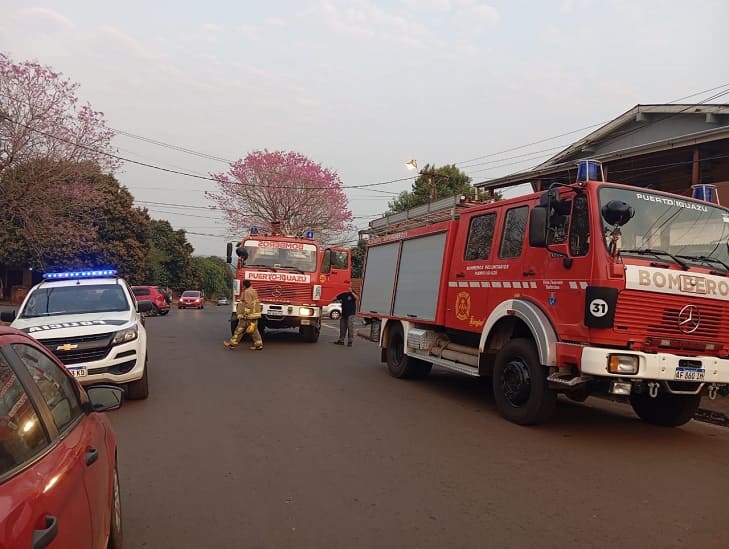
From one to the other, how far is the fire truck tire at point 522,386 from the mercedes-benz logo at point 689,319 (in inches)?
57.7

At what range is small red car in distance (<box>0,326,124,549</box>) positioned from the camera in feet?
Answer: 5.56

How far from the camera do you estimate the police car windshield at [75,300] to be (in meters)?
8.12

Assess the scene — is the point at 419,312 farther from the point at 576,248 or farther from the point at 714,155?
the point at 714,155

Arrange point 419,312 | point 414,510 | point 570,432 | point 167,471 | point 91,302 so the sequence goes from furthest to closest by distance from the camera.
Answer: point 419,312 < point 91,302 < point 570,432 < point 167,471 < point 414,510

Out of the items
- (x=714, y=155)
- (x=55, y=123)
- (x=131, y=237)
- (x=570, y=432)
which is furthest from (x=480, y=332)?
(x=131, y=237)

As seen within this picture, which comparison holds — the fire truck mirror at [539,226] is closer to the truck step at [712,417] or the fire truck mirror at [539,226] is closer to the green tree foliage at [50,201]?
the truck step at [712,417]

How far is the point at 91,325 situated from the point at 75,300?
58.6 inches

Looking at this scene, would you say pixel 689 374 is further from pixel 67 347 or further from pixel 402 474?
pixel 67 347

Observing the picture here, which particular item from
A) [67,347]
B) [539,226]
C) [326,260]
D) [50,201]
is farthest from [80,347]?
[50,201]

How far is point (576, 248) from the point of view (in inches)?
239

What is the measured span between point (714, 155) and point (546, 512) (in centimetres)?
1210

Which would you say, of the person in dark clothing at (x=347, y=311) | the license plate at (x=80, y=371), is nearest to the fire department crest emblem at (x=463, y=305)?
the license plate at (x=80, y=371)

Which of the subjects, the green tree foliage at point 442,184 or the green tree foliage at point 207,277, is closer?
the green tree foliage at point 442,184

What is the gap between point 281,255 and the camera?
15297 millimetres
